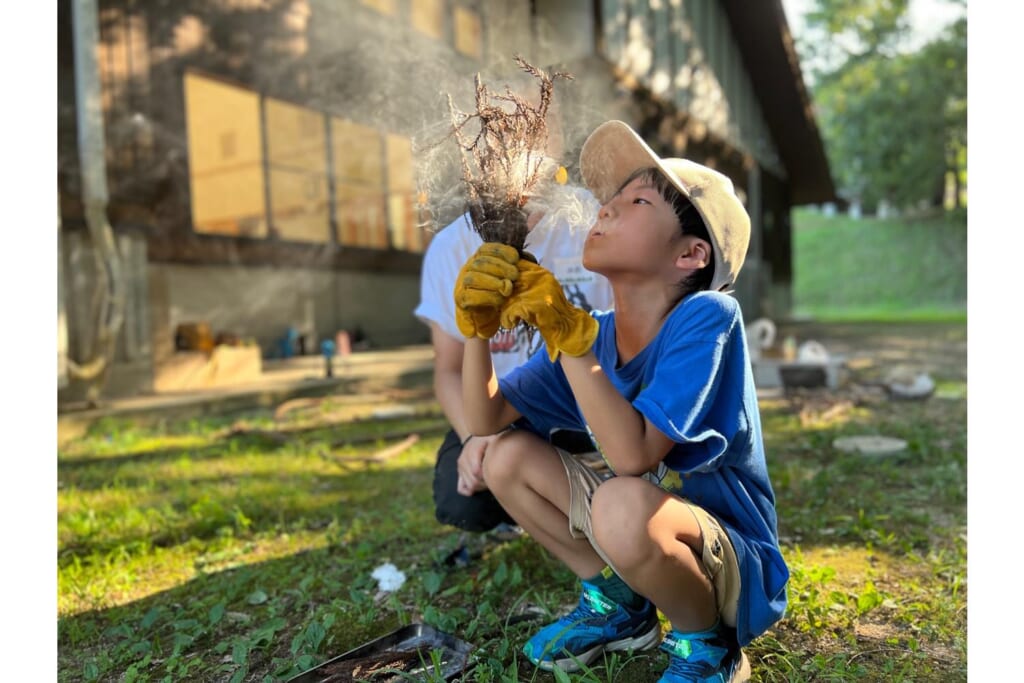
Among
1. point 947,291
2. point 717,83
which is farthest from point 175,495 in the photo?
point 947,291

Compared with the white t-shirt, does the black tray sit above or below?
below

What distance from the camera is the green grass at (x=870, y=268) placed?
70.4 feet

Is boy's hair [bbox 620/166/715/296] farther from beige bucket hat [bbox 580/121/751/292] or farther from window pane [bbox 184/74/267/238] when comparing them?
window pane [bbox 184/74/267/238]

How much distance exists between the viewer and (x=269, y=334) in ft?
24.8

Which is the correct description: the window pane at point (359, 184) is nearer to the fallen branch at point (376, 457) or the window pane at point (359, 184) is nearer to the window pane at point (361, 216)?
the window pane at point (361, 216)

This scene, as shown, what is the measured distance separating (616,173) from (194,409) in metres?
5.19

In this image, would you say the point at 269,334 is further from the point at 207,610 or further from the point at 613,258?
the point at 613,258

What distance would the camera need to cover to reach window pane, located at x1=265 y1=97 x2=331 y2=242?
8.11 meters

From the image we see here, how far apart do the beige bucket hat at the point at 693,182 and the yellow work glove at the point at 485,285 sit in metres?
0.41

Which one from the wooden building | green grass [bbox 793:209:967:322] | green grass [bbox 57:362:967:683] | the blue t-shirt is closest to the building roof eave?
the wooden building

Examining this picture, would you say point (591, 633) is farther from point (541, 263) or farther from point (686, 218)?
point (541, 263)

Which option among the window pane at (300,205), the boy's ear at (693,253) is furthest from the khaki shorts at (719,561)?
the window pane at (300,205)

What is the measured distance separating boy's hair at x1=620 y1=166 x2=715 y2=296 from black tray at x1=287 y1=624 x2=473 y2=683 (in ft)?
3.61

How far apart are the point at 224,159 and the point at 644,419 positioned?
9424 millimetres
